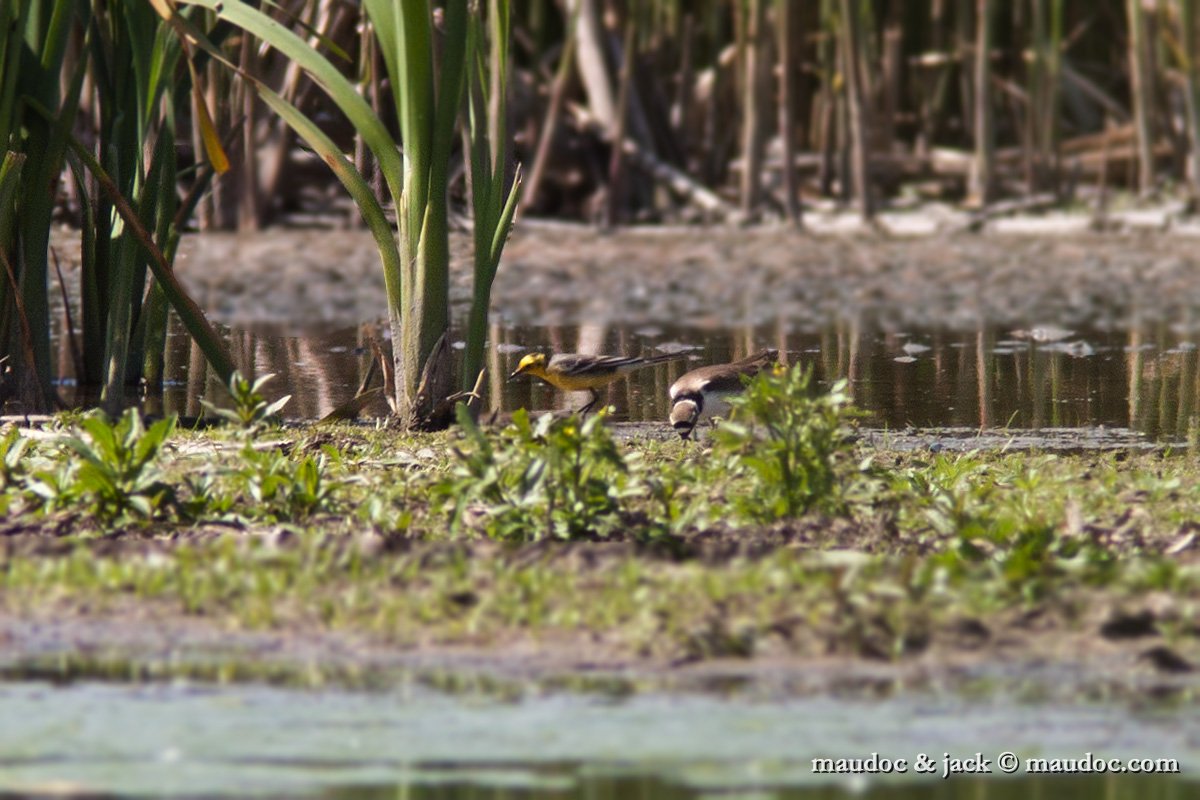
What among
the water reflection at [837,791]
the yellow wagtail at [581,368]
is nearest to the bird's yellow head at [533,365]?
the yellow wagtail at [581,368]

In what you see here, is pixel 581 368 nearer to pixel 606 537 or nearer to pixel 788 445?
pixel 788 445

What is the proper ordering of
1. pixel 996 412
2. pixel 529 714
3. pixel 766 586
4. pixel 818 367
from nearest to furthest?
pixel 529 714, pixel 766 586, pixel 996 412, pixel 818 367

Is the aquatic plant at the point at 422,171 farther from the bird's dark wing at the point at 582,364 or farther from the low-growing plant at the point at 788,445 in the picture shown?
the low-growing plant at the point at 788,445

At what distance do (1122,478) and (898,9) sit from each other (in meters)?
10.7

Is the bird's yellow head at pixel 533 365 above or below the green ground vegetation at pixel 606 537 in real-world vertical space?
above

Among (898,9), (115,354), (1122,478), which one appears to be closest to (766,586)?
(1122,478)

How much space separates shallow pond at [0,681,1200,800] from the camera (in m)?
3.15

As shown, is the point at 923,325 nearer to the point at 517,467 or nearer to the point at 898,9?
the point at 898,9

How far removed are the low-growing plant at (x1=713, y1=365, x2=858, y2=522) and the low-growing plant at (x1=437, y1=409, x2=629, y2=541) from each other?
1.18ft

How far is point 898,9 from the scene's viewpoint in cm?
1580

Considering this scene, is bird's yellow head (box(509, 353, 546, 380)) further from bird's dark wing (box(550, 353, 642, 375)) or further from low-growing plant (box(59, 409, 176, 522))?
low-growing plant (box(59, 409, 176, 522))

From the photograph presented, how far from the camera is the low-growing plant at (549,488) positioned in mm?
4793

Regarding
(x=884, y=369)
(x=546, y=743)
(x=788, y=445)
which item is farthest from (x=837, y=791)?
(x=884, y=369)

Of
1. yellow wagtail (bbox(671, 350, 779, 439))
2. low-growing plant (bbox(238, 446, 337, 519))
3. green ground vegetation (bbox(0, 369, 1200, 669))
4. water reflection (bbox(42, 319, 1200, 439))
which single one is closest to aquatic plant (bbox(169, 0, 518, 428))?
green ground vegetation (bbox(0, 369, 1200, 669))
